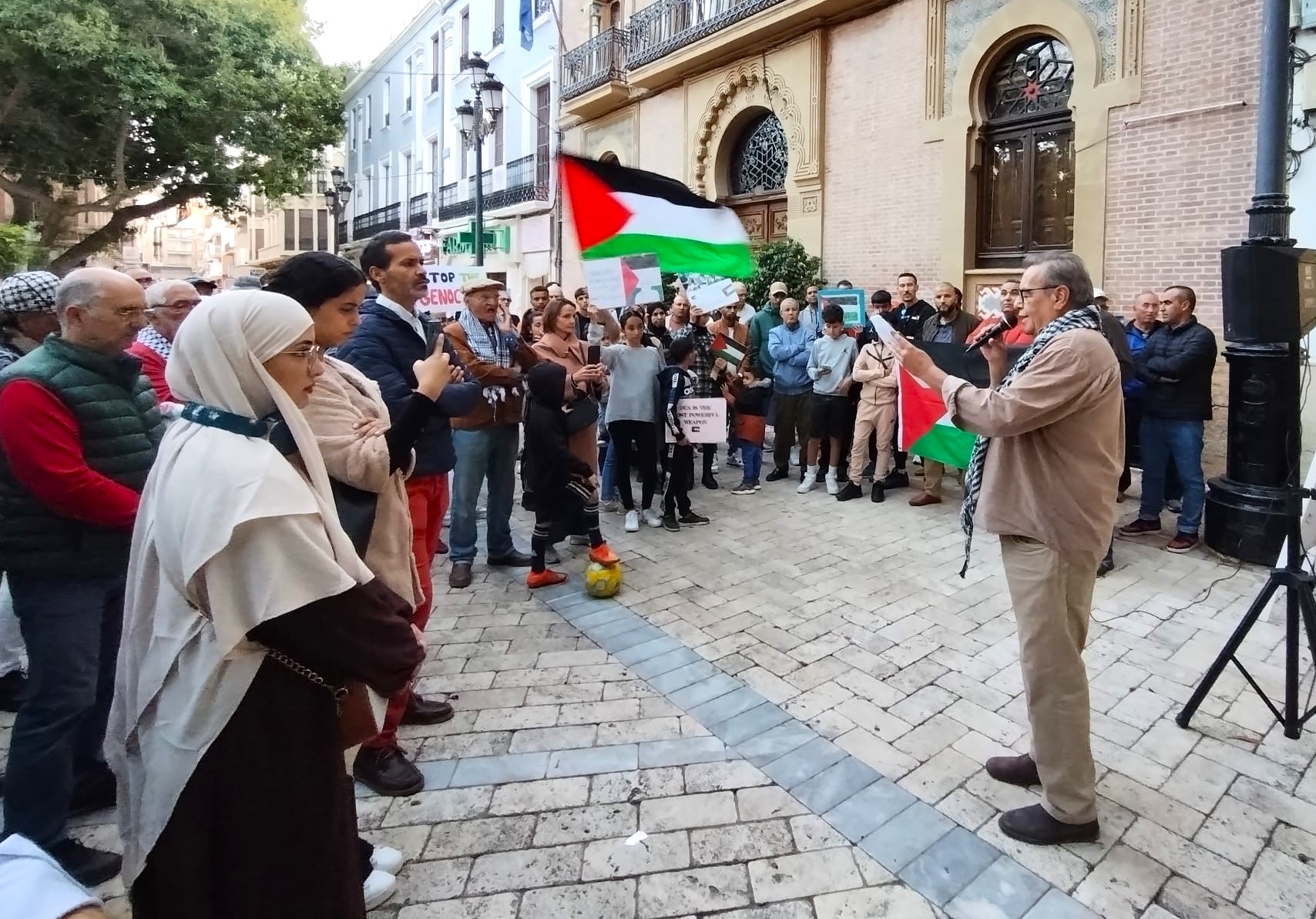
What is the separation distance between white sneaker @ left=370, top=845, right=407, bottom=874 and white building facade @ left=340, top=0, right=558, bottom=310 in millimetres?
13301

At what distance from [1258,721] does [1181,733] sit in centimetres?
40

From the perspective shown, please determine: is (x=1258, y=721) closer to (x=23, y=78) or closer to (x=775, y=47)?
(x=775, y=47)

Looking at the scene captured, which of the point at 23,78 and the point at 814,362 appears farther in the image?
the point at 23,78

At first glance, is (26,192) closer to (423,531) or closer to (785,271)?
(785,271)

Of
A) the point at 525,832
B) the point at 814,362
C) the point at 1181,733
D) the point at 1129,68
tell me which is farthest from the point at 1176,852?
the point at 1129,68

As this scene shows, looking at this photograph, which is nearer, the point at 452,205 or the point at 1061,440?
the point at 1061,440

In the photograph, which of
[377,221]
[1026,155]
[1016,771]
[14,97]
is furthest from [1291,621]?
[377,221]

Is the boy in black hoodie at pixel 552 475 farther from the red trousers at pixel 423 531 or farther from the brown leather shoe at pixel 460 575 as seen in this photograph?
the red trousers at pixel 423 531

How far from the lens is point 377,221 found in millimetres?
33406

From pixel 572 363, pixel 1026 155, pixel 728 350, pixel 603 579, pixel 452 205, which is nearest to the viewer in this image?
pixel 603 579

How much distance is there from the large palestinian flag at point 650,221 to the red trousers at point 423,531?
2.39 m

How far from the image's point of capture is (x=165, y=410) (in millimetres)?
3605

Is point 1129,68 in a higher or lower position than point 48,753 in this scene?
higher

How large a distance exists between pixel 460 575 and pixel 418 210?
26.4 meters
